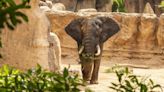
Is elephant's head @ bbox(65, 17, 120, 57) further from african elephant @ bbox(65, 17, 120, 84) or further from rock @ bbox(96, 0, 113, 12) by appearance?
rock @ bbox(96, 0, 113, 12)

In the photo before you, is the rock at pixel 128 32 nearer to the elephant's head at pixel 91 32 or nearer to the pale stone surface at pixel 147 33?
the pale stone surface at pixel 147 33

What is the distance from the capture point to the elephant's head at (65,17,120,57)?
10.8m

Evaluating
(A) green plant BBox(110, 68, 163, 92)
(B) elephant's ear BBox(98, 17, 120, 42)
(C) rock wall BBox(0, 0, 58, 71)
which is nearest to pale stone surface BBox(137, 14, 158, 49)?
(B) elephant's ear BBox(98, 17, 120, 42)

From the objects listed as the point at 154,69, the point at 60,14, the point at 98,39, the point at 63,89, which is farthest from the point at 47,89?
the point at 60,14

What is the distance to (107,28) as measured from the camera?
1159cm

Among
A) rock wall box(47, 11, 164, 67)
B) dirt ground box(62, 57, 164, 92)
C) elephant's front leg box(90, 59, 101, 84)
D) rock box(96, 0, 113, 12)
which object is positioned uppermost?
rock box(96, 0, 113, 12)

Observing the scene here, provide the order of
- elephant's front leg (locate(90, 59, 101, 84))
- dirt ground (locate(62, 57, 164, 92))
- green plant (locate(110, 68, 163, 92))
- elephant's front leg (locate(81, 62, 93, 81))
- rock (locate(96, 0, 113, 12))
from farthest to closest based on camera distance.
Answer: rock (locate(96, 0, 113, 12))
dirt ground (locate(62, 57, 164, 92))
elephant's front leg (locate(90, 59, 101, 84))
elephant's front leg (locate(81, 62, 93, 81))
green plant (locate(110, 68, 163, 92))

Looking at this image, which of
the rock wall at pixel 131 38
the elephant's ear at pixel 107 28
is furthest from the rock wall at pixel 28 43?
the rock wall at pixel 131 38

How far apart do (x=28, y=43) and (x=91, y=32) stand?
2.21m

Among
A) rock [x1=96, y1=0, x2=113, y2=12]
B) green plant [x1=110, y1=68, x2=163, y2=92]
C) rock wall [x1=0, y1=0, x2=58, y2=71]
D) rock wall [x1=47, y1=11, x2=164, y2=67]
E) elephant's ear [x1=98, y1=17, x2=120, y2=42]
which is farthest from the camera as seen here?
rock [x1=96, y1=0, x2=113, y2=12]

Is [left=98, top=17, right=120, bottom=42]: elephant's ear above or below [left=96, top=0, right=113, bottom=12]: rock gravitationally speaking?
below

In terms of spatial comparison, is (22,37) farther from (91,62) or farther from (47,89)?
(47,89)

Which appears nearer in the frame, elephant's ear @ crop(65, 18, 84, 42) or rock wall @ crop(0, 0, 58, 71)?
rock wall @ crop(0, 0, 58, 71)

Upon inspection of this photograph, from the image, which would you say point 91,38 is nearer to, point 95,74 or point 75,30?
point 75,30
